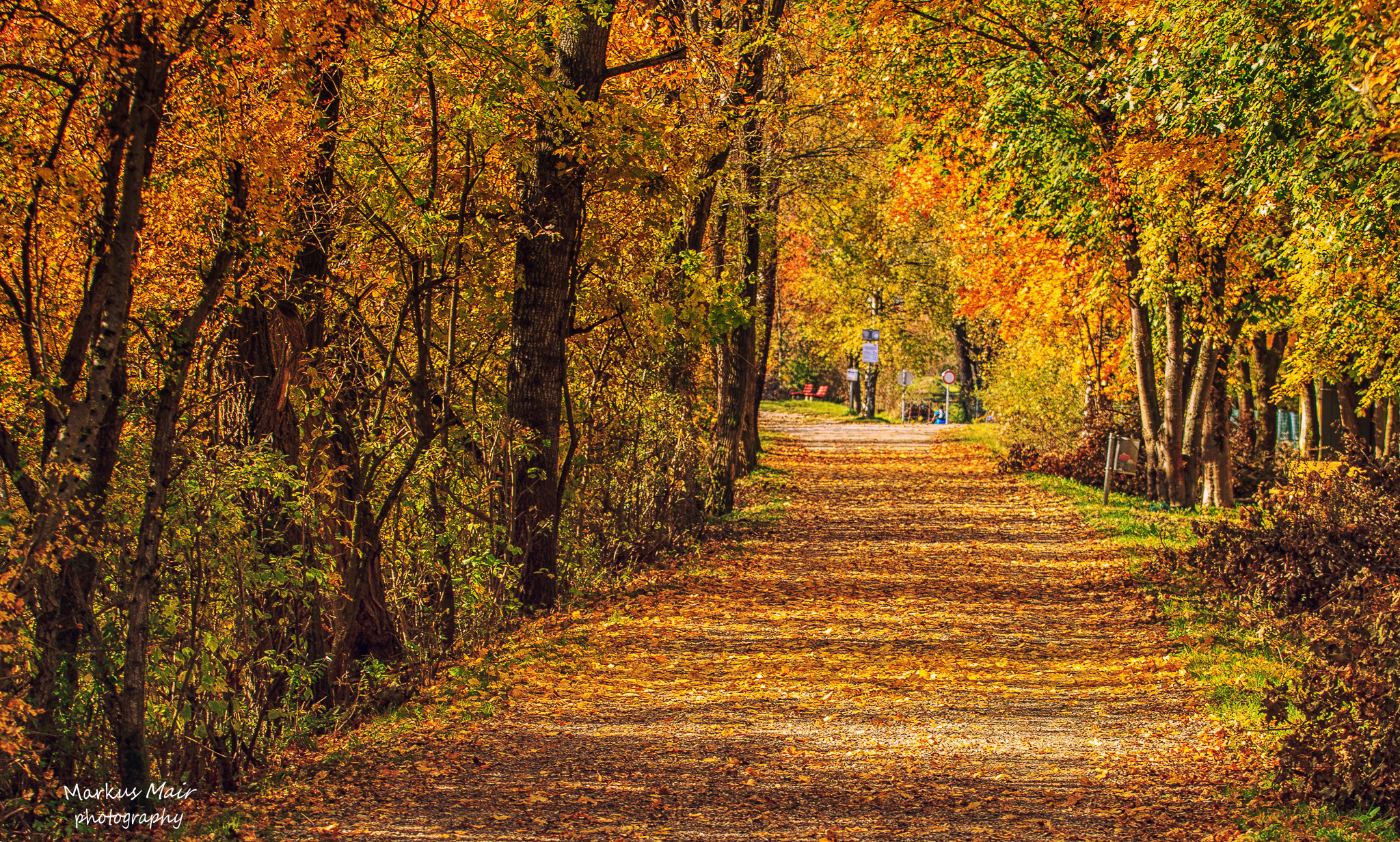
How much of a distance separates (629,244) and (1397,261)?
7.08 metres

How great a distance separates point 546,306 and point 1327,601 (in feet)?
22.9

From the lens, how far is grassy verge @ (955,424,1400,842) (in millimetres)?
5207

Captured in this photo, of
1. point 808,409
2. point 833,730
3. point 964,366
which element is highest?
point 964,366

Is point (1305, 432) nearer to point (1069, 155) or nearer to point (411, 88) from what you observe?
point (1069, 155)

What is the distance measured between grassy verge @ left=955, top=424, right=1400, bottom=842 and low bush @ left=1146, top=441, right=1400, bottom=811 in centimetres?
12

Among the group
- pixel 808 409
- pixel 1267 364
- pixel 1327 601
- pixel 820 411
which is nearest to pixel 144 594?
pixel 1327 601

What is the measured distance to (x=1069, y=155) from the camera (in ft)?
50.2

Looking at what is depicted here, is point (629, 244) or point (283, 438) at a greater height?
point (629, 244)

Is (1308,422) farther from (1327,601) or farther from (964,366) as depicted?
(964,366)

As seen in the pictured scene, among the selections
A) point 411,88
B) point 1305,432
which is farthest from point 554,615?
point 1305,432

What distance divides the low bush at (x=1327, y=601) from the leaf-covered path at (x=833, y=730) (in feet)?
1.75

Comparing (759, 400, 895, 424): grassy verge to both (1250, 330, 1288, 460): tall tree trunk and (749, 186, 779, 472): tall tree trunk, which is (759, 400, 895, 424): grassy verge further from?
(1250, 330, 1288, 460): tall tree trunk

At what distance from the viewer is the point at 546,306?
34.5 ft

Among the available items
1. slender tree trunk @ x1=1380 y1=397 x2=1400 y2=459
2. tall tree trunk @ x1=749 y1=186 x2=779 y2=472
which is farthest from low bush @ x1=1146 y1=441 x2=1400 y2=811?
slender tree trunk @ x1=1380 y1=397 x2=1400 y2=459
